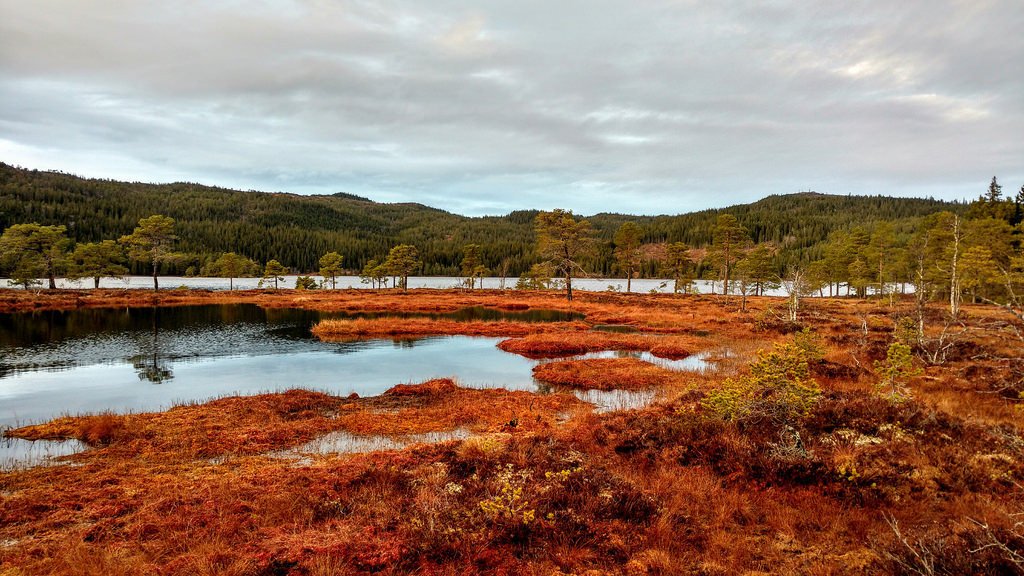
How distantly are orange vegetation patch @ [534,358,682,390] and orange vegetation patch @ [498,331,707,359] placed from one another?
3.82 m

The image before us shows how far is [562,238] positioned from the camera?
57250mm

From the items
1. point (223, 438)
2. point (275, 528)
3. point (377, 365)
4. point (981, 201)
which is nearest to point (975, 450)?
point (275, 528)

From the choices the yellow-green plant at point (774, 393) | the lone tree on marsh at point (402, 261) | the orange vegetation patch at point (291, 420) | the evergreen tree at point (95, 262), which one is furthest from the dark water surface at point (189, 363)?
the lone tree on marsh at point (402, 261)

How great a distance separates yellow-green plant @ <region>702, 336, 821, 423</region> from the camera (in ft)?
35.8

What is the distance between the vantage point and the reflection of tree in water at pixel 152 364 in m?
21.4

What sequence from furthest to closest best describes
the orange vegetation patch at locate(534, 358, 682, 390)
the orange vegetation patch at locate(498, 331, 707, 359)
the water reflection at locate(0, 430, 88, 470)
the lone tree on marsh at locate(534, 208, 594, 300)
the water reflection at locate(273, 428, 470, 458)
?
1. the lone tree on marsh at locate(534, 208, 594, 300)
2. the orange vegetation patch at locate(498, 331, 707, 359)
3. the orange vegetation patch at locate(534, 358, 682, 390)
4. the water reflection at locate(273, 428, 470, 458)
5. the water reflection at locate(0, 430, 88, 470)

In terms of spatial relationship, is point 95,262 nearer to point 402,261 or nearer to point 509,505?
point 402,261

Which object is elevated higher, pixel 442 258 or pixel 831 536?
pixel 442 258

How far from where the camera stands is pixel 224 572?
591cm

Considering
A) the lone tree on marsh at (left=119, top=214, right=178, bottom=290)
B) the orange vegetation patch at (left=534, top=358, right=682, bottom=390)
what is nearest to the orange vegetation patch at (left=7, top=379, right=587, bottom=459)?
the orange vegetation patch at (left=534, top=358, right=682, bottom=390)

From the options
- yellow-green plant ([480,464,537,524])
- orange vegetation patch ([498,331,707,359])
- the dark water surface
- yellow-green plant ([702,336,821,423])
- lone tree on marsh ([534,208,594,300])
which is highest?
lone tree on marsh ([534,208,594,300])

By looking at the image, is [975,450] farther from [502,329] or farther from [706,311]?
[706,311]

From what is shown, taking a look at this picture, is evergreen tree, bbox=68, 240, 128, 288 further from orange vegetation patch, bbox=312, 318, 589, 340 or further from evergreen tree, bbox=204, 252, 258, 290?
orange vegetation patch, bbox=312, 318, 589, 340

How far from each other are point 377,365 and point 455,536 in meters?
19.7
